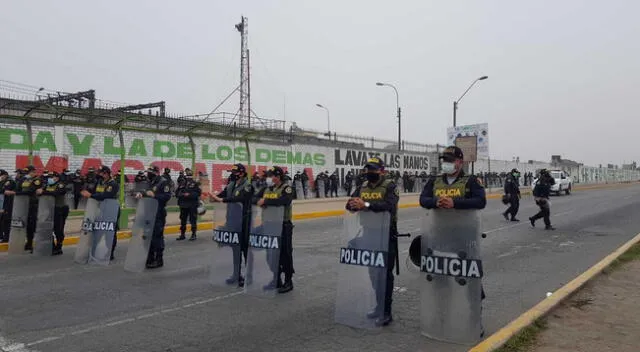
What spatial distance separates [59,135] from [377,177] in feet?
55.1

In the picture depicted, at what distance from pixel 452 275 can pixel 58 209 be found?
28.3 ft

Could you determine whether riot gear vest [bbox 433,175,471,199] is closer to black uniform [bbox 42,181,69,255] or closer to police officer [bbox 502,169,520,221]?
black uniform [bbox 42,181,69,255]

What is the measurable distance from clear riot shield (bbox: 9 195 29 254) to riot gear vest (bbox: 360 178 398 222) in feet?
26.7

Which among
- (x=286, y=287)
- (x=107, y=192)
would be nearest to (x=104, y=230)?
(x=107, y=192)

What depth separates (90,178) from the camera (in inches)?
685

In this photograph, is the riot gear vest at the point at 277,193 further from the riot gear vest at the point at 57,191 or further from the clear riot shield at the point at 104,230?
the riot gear vest at the point at 57,191

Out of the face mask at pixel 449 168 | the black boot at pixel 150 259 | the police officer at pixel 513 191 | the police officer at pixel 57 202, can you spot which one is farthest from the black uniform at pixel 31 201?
the police officer at pixel 513 191

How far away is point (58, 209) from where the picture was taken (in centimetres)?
1010

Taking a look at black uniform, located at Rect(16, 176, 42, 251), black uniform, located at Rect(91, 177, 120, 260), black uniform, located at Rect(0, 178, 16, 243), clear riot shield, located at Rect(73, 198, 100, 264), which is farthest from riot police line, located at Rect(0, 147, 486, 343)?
black uniform, located at Rect(0, 178, 16, 243)

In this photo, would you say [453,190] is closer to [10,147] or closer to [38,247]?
[38,247]

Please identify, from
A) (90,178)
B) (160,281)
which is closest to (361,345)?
(160,281)

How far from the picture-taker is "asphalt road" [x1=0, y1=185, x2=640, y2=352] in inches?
184

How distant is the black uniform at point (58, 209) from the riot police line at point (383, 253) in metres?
4.74

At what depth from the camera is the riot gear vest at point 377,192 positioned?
17.5 ft
